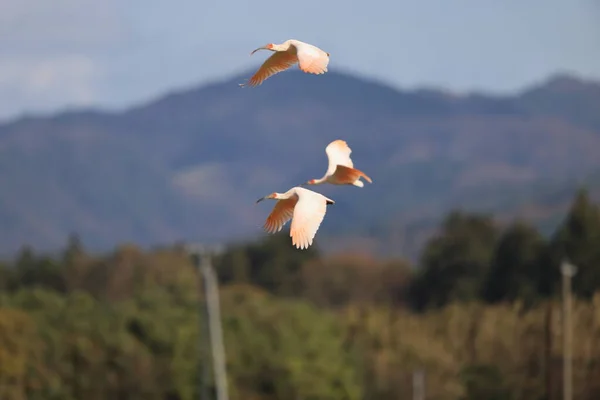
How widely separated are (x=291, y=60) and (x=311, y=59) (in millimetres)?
805

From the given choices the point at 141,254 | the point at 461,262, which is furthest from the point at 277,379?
the point at 141,254

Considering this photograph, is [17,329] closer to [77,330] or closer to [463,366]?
Answer: [77,330]

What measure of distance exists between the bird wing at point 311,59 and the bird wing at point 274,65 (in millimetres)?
418

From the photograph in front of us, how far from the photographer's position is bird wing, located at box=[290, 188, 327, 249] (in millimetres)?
8188

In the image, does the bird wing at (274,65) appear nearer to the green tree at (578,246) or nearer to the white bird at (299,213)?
the white bird at (299,213)

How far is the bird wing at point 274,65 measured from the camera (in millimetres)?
9336

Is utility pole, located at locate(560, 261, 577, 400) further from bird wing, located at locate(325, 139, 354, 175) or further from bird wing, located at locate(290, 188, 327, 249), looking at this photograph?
bird wing, located at locate(290, 188, 327, 249)

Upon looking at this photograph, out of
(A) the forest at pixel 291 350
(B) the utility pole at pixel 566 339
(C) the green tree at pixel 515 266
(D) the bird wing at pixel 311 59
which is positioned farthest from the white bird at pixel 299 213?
(C) the green tree at pixel 515 266

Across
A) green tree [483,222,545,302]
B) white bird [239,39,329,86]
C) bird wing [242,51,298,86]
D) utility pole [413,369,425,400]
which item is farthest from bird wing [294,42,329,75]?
green tree [483,222,545,302]

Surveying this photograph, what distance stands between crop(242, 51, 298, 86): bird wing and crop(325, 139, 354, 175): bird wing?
1.92ft

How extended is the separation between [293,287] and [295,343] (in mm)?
60571

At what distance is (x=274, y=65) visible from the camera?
960 cm

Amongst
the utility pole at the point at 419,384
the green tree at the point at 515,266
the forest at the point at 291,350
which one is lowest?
the utility pole at the point at 419,384

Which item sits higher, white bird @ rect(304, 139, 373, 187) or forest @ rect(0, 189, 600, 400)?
white bird @ rect(304, 139, 373, 187)
